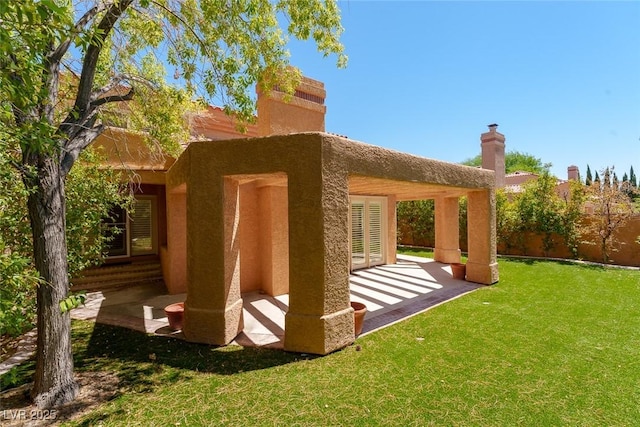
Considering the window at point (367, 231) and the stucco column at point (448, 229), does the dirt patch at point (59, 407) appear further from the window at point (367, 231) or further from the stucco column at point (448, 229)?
the stucco column at point (448, 229)

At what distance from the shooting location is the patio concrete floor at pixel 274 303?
877cm

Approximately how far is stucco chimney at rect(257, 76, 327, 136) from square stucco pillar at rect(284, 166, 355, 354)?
685 centimetres

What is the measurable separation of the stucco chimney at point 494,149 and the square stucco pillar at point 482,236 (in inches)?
687

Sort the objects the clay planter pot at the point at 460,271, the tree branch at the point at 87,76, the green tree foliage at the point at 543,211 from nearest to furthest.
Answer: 1. the tree branch at the point at 87,76
2. the clay planter pot at the point at 460,271
3. the green tree foliage at the point at 543,211

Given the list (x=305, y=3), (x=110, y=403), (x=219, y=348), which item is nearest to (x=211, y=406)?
(x=110, y=403)

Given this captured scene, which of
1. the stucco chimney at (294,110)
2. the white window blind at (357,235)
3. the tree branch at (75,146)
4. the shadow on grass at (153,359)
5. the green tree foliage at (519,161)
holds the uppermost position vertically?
the green tree foliage at (519,161)

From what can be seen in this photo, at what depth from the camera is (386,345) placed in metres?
7.52

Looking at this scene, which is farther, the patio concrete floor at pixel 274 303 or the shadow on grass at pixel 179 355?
the patio concrete floor at pixel 274 303

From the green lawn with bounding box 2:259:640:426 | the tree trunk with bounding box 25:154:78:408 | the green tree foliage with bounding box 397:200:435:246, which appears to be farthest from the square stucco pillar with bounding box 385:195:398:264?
the tree trunk with bounding box 25:154:78:408

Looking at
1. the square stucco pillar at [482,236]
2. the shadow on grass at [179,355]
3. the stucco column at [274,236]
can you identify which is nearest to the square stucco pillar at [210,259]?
the shadow on grass at [179,355]

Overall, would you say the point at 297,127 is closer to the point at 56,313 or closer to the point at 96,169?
the point at 96,169

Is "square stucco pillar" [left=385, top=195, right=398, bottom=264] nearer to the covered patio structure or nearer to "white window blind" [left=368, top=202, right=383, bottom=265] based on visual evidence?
"white window blind" [left=368, top=202, right=383, bottom=265]

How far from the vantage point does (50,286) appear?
5375mm

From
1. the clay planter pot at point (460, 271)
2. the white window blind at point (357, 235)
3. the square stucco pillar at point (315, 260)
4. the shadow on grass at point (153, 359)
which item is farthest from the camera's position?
the white window blind at point (357, 235)
